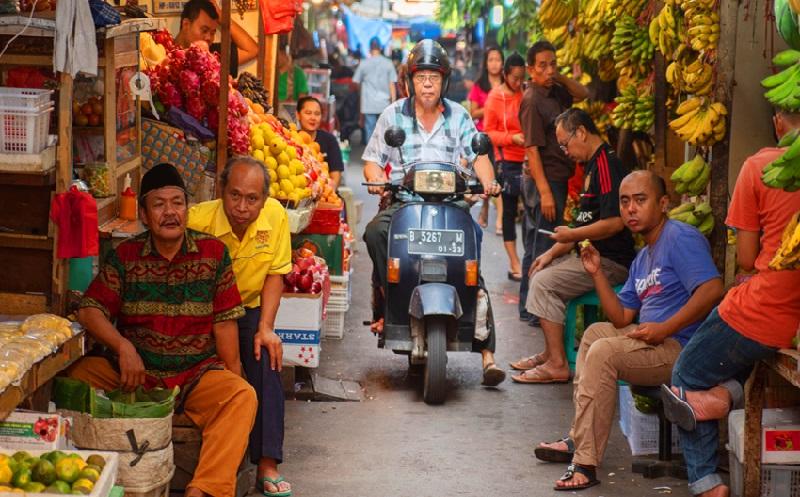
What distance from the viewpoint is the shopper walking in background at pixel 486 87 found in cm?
1501

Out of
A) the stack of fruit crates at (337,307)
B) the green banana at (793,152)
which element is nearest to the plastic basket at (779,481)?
the green banana at (793,152)

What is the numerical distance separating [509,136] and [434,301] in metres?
4.39

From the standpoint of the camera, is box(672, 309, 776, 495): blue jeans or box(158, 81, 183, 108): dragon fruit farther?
box(158, 81, 183, 108): dragon fruit

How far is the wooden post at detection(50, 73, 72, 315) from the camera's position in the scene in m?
5.61

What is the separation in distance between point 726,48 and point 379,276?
2663mm

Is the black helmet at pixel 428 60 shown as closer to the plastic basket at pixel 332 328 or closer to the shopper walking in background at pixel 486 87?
the plastic basket at pixel 332 328

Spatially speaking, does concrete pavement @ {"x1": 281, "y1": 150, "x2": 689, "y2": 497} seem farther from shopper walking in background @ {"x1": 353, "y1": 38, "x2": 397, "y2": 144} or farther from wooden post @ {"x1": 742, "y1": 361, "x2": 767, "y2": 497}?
shopper walking in background @ {"x1": 353, "y1": 38, "x2": 397, "y2": 144}

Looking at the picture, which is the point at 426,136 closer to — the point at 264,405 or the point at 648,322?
the point at 648,322

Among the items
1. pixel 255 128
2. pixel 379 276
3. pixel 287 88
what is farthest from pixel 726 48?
pixel 287 88

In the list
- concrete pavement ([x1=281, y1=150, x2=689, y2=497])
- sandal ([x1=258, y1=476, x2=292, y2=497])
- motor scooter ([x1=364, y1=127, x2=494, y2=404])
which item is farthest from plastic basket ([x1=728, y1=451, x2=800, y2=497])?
motor scooter ([x1=364, y1=127, x2=494, y2=404])

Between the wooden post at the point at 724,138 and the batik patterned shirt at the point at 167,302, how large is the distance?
2.88 metres

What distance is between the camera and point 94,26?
229 inches

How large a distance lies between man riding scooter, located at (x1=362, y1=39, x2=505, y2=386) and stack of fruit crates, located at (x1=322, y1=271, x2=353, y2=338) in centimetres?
93

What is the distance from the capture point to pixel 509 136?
39.4ft
